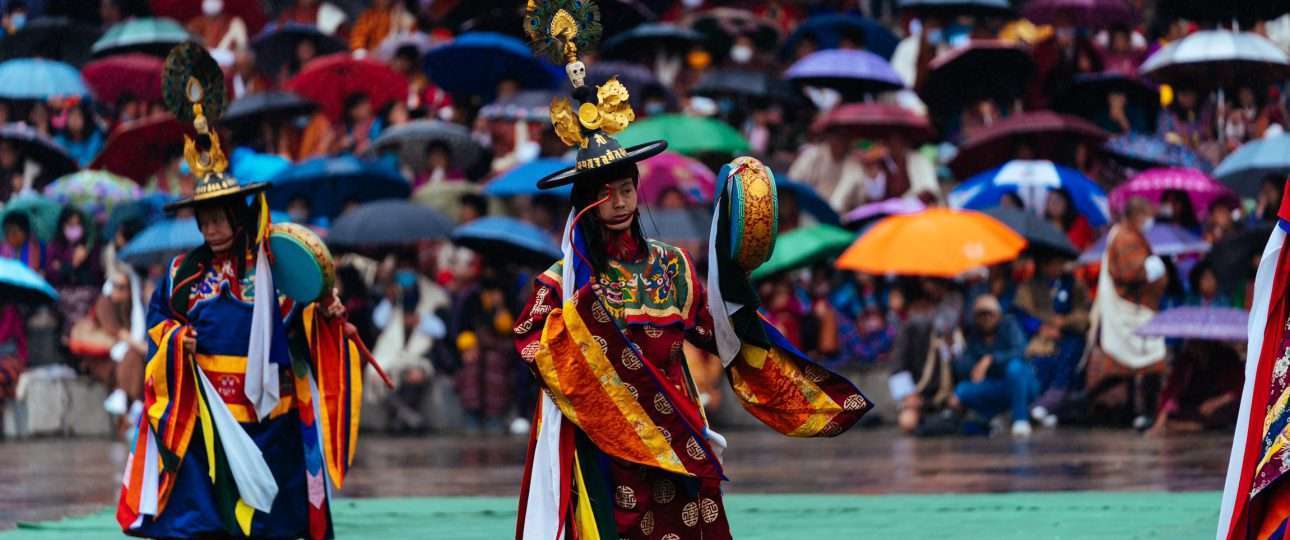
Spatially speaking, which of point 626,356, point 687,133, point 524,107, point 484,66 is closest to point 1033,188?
point 687,133

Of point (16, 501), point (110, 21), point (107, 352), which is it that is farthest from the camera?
point (110, 21)

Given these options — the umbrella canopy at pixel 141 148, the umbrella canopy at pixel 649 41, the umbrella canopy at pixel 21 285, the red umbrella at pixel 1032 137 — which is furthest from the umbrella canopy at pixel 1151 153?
the umbrella canopy at pixel 21 285

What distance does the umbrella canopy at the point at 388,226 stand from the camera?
15.8m

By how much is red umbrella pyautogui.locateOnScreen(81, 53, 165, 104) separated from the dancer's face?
40.0 feet

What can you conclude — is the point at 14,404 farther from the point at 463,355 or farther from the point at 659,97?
the point at 659,97

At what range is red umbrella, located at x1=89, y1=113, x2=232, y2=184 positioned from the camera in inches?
697

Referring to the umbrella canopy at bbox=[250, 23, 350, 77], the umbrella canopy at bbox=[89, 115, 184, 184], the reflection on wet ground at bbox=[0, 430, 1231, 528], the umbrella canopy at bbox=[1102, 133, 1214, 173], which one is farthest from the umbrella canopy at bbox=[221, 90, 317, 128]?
the umbrella canopy at bbox=[1102, 133, 1214, 173]

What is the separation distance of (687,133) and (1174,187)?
3.36 m

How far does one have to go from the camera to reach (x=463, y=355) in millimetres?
16469

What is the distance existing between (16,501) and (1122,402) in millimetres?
7397

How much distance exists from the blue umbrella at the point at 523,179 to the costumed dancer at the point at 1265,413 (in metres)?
9.51

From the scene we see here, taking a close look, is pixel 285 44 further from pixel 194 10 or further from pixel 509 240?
pixel 509 240

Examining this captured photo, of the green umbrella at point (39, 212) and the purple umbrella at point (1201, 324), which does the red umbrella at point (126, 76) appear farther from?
the purple umbrella at point (1201, 324)

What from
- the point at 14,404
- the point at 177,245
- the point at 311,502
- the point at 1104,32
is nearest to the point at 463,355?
the point at 177,245
